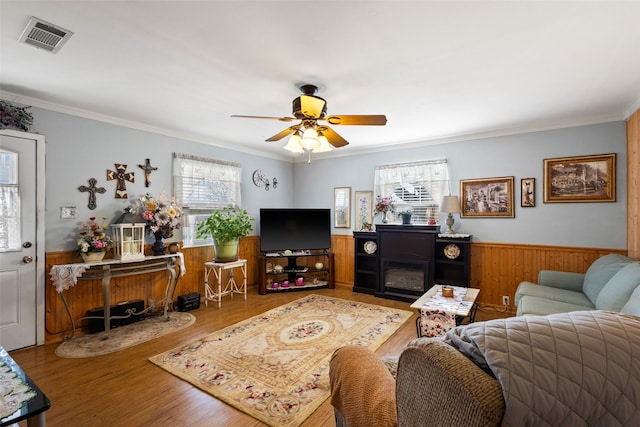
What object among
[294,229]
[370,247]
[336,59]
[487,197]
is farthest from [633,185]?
[294,229]

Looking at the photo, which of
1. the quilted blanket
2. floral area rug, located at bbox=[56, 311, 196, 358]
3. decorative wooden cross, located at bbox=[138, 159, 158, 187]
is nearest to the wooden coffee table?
the quilted blanket

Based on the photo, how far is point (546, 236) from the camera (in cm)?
381

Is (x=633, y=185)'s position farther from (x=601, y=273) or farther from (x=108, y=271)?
(x=108, y=271)

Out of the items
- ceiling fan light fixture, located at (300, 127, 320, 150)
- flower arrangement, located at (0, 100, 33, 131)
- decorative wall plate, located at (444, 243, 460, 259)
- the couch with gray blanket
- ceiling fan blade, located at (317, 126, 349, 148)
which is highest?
flower arrangement, located at (0, 100, 33, 131)

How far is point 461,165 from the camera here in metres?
4.38

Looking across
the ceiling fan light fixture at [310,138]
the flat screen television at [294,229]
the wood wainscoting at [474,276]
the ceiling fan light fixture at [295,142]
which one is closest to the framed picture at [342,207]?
the flat screen television at [294,229]

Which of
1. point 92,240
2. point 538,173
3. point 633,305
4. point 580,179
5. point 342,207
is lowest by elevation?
point 633,305

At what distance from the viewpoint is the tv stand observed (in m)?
4.94

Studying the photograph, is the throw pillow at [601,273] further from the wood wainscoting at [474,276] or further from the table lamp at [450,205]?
the table lamp at [450,205]

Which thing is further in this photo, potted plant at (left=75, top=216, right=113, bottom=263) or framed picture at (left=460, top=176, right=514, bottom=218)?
framed picture at (left=460, top=176, right=514, bottom=218)

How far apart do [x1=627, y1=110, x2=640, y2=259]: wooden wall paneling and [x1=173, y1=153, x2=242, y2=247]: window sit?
5.09m

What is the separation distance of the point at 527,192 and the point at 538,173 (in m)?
0.27

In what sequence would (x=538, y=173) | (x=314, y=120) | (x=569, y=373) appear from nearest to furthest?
(x=569, y=373) < (x=314, y=120) < (x=538, y=173)

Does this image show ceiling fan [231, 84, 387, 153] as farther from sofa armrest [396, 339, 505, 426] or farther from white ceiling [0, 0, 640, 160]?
sofa armrest [396, 339, 505, 426]
